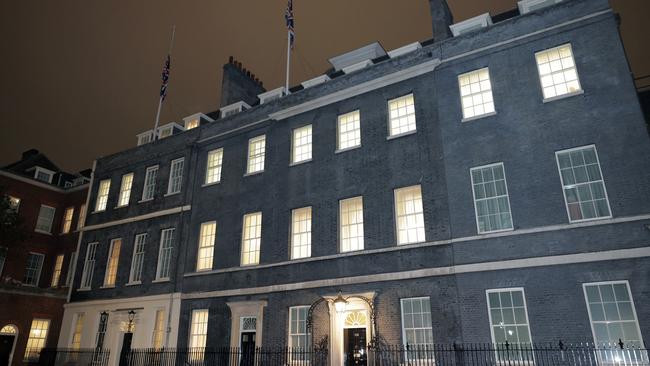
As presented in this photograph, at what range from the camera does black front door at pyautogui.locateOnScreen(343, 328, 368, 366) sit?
17938 mm

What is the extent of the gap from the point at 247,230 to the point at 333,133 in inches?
260

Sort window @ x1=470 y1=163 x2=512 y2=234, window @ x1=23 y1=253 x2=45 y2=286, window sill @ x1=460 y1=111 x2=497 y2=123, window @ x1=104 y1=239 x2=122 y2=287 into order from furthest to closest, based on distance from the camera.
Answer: window @ x1=23 y1=253 x2=45 y2=286 → window @ x1=104 y1=239 x2=122 y2=287 → window sill @ x1=460 y1=111 x2=497 y2=123 → window @ x1=470 y1=163 x2=512 y2=234

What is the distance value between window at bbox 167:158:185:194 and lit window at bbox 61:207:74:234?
45.1 ft

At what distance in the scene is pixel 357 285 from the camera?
61.0 feet

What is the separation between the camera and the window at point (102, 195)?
30.7 metres

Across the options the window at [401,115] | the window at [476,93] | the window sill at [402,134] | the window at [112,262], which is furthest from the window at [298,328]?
the window at [112,262]

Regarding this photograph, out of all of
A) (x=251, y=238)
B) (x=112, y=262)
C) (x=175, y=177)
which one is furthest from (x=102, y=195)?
(x=251, y=238)

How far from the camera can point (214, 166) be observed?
2614 cm

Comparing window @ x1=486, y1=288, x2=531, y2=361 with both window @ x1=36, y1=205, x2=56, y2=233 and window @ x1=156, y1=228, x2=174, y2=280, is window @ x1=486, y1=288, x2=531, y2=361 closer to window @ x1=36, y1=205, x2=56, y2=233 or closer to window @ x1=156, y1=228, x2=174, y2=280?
window @ x1=156, y1=228, x2=174, y2=280

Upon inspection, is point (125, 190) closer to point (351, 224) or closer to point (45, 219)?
point (45, 219)

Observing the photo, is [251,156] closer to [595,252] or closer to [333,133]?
[333,133]

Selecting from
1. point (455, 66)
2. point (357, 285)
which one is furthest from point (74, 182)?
point (455, 66)

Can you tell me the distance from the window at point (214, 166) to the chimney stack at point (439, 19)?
1320cm

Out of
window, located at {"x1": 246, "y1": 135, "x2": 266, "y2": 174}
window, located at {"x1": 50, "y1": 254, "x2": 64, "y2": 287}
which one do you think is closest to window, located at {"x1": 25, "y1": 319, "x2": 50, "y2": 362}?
window, located at {"x1": 50, "y1": 254, "x2": 64, "y2": 287}
